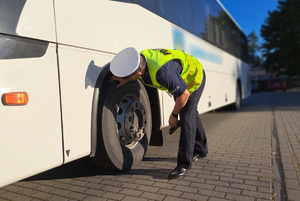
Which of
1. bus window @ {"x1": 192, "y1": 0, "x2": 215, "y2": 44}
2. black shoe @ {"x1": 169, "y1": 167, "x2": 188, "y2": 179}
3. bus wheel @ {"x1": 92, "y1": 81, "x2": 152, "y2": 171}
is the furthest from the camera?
bus window @ {"x1": 192, "y1": 0, "x2": 215, "y2": 44}

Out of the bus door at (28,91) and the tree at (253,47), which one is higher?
the tree at (253,47)

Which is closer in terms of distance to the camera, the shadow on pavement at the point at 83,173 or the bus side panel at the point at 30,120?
the bus side panel at the point at 30,120

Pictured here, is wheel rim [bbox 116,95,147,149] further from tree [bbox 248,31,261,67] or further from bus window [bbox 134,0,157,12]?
tree [bbox 248,31,261,67]

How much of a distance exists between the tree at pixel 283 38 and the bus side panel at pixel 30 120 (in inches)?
1472

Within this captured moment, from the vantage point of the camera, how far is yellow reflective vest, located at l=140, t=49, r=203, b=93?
9.11ft

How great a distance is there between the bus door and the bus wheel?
62 centimetres

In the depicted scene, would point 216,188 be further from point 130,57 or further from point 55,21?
point 55,21

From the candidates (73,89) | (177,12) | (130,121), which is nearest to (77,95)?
(73,89)

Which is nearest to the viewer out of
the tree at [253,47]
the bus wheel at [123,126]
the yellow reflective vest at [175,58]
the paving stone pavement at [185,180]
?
the paving stone pavement at [185,180]

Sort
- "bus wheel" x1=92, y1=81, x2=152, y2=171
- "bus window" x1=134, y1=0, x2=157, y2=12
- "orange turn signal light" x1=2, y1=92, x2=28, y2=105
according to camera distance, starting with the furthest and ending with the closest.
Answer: "bus window" x1=134, y1=0, x2=157, y2=12 → "bus wheel" x1=92, y1=81, x2=152, y2=171 → "orange turn signal light" x1=2, y1=92, x2=28, y2=105

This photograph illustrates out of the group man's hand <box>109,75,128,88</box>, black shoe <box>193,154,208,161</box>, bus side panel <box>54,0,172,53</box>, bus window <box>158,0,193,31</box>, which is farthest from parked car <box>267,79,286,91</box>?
man's hand <box>109,75,128,88</box>

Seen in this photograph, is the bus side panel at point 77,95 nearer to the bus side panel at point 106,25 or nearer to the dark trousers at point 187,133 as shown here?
the bus side panel at point 106,25

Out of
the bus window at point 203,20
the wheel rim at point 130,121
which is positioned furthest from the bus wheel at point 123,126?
the bus window at point 203,20

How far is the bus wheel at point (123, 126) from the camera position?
2902mm
